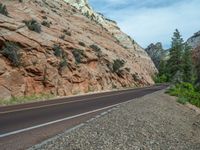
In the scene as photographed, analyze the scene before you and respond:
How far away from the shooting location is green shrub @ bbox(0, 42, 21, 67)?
32281 millimetres

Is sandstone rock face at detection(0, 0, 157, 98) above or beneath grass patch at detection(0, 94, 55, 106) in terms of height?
above

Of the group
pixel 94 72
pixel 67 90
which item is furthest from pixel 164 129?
pixel 94 72

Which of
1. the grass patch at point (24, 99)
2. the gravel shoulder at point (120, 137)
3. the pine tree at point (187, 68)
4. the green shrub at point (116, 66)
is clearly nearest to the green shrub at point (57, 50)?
the grass patch at point (24, 99)

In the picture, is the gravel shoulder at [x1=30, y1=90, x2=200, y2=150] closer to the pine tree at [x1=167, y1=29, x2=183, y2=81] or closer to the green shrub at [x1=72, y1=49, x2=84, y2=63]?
the green shrub at [x1=72, y1=49, x2=84, y2=63]

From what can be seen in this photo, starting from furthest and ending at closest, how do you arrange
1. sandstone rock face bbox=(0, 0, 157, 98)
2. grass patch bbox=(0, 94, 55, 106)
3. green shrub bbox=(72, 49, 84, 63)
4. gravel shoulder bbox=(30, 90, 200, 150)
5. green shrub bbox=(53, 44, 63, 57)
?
green shrub bbox=(72, 49, 84, 63)
green shrub bbox=(53, 44, 63, 57)
sandstone rock face bbox=(0, 0, 157, 98)
grass patch bbox=(0, 94, 55, 106)
gravel shoulder bbox=(30, 90, 200, 150)

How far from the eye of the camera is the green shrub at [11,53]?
106 feet

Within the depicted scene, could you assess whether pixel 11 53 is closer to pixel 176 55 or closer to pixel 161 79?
pixel 176 55

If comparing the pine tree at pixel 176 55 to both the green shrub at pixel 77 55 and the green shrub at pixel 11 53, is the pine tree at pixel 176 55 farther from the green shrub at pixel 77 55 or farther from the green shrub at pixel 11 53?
the green shrub at pixel 11 53

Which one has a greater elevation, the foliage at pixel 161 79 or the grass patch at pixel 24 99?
the foliage at pixel 161 79

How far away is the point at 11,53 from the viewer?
106 feet

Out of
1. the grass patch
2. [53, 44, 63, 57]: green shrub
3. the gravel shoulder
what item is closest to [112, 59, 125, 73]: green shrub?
[53, 44, 63, 57]: green shrub

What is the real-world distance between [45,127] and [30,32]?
87.6 feet

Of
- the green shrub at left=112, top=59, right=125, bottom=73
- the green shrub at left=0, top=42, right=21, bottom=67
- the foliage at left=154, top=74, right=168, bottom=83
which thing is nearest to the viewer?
the green shrub at left=0, top=42, right=21, bottom=67

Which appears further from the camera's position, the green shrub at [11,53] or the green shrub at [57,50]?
the green shrub at [57,50]
